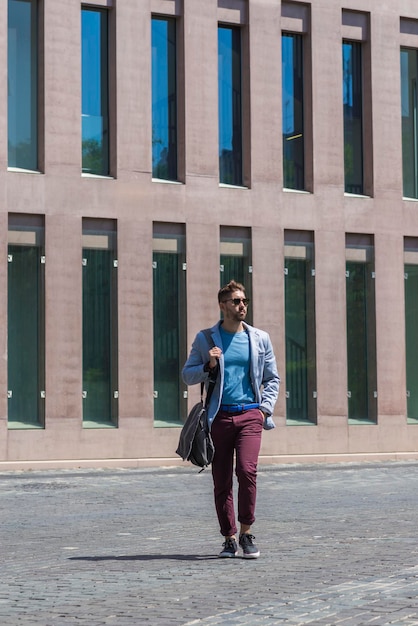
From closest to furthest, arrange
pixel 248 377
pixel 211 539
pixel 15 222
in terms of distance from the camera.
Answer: pixel 248 377
pixel 211 539
pixel 15 222

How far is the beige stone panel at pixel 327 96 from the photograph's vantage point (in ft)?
84.2

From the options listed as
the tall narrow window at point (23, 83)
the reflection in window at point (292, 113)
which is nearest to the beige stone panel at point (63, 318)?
the tall narrow window at point (23, 83)

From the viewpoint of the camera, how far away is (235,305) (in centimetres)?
1030

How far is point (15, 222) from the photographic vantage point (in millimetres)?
22594

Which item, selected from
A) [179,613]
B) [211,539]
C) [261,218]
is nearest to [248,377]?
[211,539]

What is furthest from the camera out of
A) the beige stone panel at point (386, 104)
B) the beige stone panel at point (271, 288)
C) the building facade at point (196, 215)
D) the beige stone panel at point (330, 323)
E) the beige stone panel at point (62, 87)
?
the beige stone panel at point (386, 104)

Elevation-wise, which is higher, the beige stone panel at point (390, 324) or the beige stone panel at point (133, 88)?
the beige stone panel at point (133, 88)

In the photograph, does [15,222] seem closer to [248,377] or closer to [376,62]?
[376,62]

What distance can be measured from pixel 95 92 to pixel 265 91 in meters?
3.26

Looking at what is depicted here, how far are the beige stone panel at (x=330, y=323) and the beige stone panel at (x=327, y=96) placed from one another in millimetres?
1166

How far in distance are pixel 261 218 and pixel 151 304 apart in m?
2.72

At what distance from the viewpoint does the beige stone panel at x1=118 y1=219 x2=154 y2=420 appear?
23.3 meters

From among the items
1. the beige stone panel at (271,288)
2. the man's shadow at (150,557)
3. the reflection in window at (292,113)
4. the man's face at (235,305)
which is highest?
the reflection in window at (292,113)

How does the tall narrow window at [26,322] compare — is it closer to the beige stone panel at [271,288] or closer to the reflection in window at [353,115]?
the beige stone panel at [271,288]
